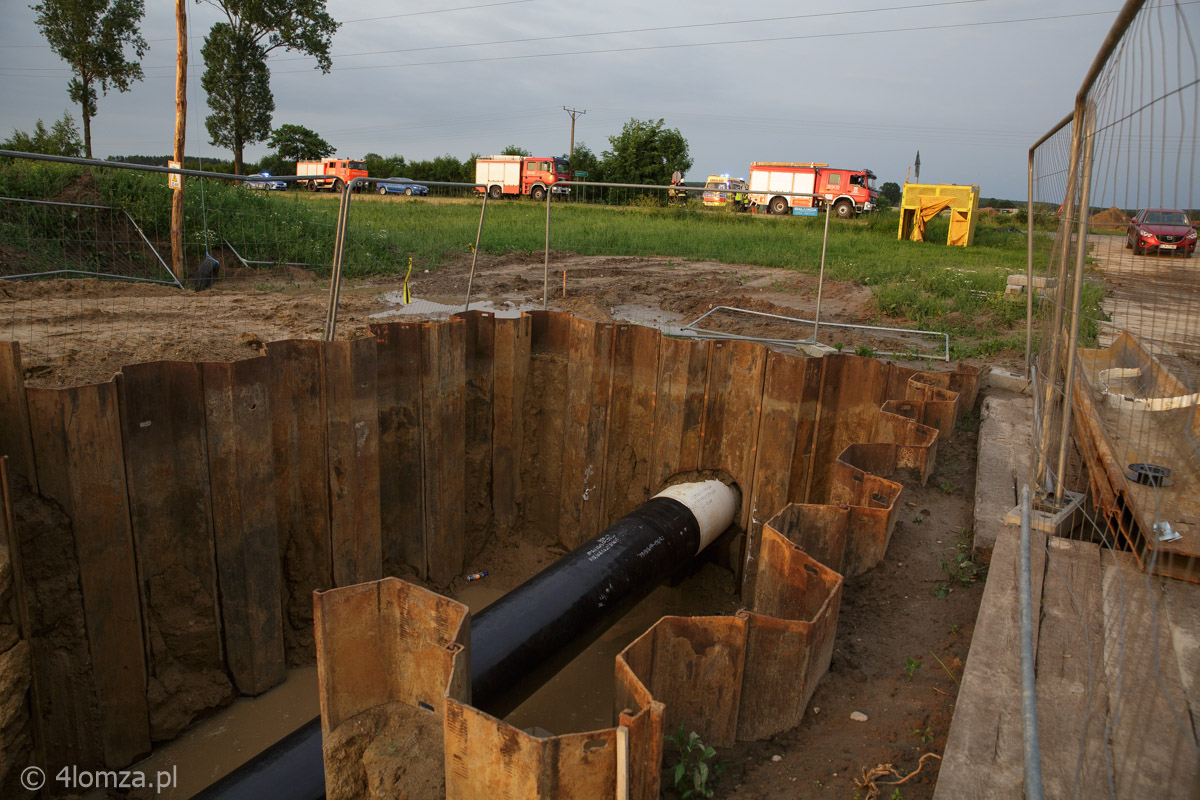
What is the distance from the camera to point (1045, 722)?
269 cm

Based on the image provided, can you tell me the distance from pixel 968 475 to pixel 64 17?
3902 centimetres

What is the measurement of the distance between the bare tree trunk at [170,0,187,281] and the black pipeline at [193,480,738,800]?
391 inches

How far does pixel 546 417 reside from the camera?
844cm

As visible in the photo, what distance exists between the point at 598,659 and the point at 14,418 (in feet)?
16.4

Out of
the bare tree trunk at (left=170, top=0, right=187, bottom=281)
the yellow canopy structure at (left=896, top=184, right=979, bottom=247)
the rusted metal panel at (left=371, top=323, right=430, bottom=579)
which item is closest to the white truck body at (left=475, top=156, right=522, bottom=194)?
the yellow canopy structure at (left=896, top=184, right=979, bottom=247)

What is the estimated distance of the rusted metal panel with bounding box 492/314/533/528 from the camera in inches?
312

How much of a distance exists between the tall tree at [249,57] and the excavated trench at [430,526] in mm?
32702

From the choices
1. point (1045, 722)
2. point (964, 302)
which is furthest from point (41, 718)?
point (964, 302)

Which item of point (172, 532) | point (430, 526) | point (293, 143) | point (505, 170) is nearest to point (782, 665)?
point (172, 532)

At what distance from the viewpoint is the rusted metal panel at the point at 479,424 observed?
7.90m

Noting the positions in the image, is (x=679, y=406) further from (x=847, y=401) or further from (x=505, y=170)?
(x=505, y=170)

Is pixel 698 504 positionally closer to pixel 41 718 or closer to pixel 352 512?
pixel 352 512

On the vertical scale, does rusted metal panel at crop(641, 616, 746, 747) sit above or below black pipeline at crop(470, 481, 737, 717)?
above

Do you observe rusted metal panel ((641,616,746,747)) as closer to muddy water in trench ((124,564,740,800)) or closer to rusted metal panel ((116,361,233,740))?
muddy water in trench ((124,564,740,800))
